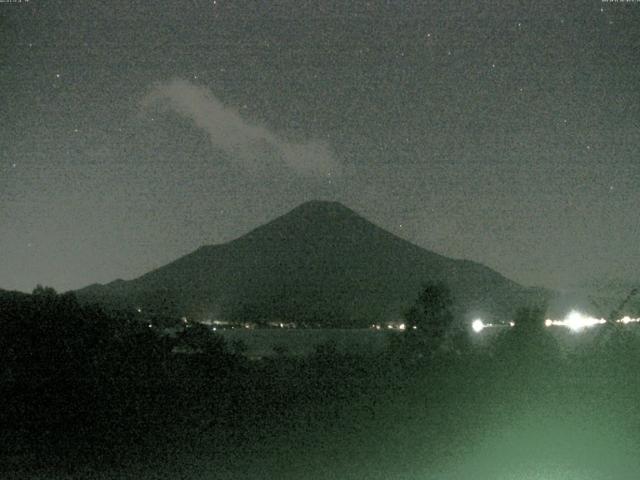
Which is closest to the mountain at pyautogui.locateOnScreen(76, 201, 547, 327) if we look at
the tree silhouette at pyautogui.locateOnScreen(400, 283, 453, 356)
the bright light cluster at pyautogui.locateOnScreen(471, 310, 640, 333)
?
the tree silhouette at pyautogui.locateOnScreen(400, 283, 453, 356)

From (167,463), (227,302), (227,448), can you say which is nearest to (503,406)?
(227,448)

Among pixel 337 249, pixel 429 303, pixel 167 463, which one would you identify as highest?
pixel 337 249

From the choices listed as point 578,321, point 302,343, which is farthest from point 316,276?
point 578,321

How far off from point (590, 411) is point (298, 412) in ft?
16.2

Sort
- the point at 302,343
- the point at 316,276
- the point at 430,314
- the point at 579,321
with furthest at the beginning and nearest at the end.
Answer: the point at 316,276 → the point at 302,343 → the point at 430,314 → the point at 579,321

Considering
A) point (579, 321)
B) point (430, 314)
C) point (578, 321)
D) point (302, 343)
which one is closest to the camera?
point (579, 321)

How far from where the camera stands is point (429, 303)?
1357 inches

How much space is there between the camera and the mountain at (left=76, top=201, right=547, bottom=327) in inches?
2489

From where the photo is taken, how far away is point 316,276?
88500mm

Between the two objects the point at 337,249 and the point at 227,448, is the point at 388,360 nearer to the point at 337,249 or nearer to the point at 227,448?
the point at 227,448

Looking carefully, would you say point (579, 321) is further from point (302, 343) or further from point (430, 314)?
point (302, 343)

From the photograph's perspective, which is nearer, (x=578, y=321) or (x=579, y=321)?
(x=579, y=321)

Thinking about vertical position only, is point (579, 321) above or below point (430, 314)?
below

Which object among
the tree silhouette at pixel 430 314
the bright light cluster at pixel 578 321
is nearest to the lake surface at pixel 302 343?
the tree silhouette at pixel 430 314
